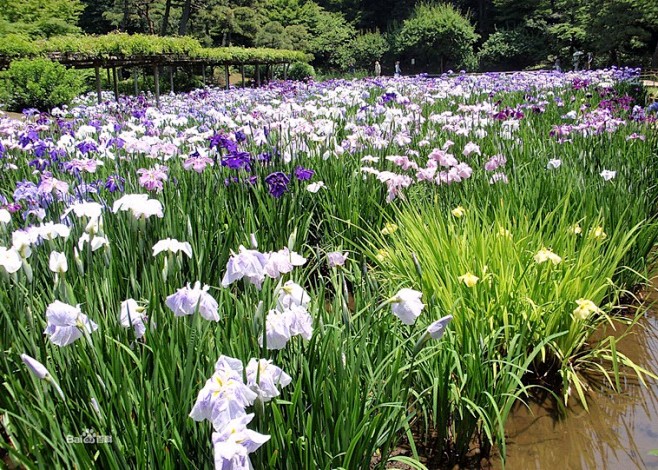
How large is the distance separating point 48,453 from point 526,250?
87.4 inches

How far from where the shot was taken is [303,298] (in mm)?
1644

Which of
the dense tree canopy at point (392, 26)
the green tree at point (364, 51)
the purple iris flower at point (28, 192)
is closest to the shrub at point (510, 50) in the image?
the dense tree canopy at point (392, 26)

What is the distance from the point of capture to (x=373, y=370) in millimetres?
1876

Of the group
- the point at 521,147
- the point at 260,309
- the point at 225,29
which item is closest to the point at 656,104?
the point at 521,147

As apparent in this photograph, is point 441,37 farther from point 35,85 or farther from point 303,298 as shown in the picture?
point 303,298

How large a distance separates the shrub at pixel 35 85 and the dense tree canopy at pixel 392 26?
17.2 metres

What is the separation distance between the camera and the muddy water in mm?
2094

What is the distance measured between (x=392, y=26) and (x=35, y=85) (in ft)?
129

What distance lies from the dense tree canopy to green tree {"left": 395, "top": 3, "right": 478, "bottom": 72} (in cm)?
7

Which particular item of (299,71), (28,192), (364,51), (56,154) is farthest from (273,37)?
(28,192)

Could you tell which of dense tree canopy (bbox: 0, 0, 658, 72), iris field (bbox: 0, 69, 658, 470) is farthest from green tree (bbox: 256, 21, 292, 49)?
iris field (bbox: 0, 69, 658, 470)

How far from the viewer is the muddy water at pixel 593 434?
6.87ft

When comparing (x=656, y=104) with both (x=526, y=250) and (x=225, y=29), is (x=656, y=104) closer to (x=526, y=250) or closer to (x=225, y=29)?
(x=526, y=250)

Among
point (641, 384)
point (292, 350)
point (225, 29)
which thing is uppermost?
point (225, 29)
